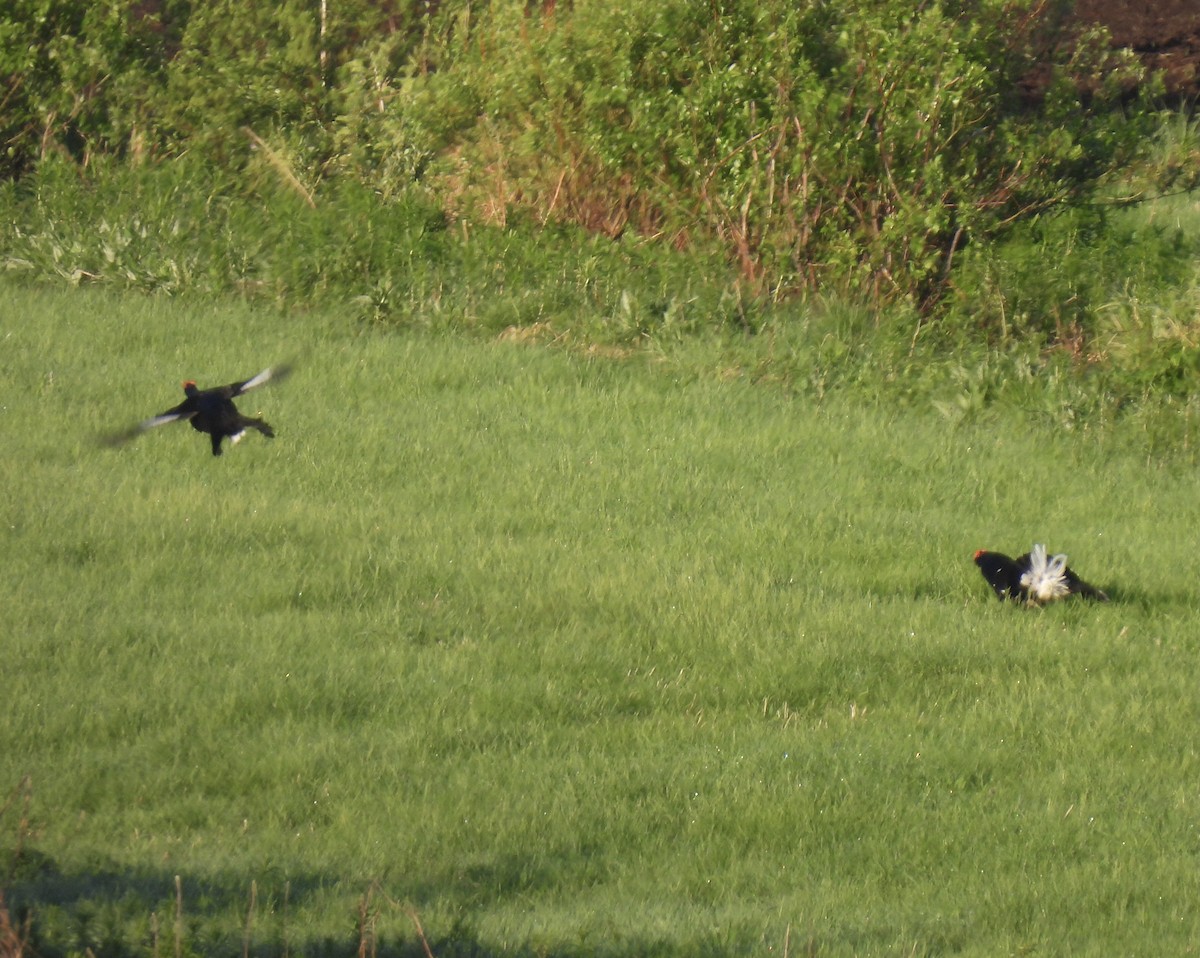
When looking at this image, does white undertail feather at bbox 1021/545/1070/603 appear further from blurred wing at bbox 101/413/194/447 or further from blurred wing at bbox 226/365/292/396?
blurred wing at bbox 101/413/194/447

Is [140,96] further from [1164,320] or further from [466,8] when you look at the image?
[1164,320]

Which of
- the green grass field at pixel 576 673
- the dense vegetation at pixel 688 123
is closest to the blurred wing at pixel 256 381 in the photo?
the green grass field at pixel 576 673

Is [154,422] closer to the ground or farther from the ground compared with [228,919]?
farther from the ground

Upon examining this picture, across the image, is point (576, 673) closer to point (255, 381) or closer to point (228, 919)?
point (255, 381)

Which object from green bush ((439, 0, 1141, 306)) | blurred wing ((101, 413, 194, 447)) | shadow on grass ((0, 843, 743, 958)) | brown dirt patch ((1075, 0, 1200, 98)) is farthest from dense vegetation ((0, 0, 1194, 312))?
shadow on grass ((0, 843, 743, 958))

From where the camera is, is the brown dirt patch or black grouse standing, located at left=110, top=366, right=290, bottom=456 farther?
the brown dirt patch

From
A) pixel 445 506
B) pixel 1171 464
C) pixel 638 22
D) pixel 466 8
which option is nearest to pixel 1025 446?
pixel 1171 464

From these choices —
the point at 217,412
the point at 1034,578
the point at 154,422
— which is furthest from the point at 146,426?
the point at 1034,578

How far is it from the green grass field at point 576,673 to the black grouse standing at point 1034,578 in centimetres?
9

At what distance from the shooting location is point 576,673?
623 cm

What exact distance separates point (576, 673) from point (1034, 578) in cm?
197

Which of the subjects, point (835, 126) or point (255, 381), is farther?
point (835, 126)

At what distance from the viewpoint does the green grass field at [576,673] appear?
183 inches

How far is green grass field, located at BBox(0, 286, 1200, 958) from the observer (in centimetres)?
466
